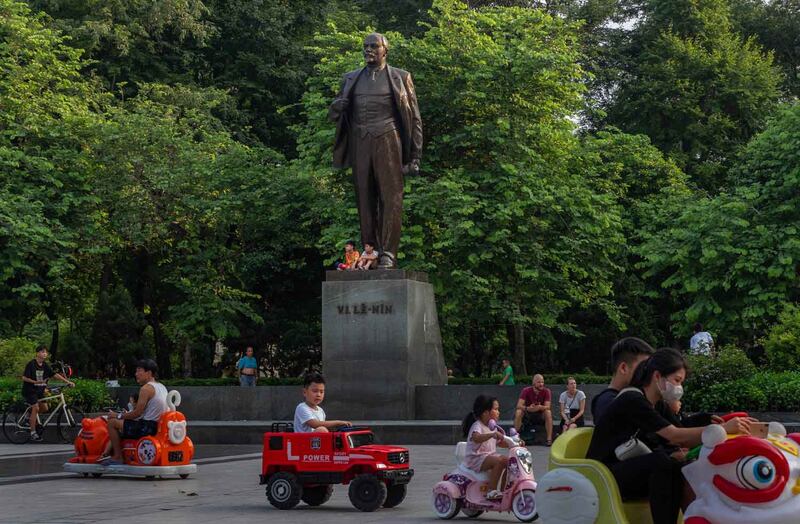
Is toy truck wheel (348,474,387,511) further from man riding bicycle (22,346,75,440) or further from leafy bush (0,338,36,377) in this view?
leafy bush (0,338,36,377)

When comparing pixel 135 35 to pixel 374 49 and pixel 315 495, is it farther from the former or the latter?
pixel 315 495

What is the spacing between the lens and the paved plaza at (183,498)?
11789mm

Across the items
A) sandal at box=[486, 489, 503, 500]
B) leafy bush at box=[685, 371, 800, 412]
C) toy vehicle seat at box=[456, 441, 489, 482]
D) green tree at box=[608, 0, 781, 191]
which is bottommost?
sandal at box=[486, 489, 503, 500]

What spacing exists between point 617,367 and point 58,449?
54.7ft

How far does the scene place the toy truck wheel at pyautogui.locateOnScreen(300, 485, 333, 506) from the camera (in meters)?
13.1

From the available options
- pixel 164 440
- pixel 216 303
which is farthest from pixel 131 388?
pixel 164 440

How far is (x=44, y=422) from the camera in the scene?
24953 mm

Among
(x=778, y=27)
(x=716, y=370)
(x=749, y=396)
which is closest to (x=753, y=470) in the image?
(x=749, y=396)

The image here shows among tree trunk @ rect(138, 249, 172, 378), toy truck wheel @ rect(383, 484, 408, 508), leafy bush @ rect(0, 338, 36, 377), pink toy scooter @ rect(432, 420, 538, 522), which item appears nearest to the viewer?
pink toy scooter @ rect(432, 420, 538, 522)

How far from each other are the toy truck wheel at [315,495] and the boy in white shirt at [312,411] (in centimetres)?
59

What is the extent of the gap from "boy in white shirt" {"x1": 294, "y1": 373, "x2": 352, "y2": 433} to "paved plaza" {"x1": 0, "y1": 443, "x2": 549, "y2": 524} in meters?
0.79

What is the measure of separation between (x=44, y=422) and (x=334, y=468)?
13620 mm

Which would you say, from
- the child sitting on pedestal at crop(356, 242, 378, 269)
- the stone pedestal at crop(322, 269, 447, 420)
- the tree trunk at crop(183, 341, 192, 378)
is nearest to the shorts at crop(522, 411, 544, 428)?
the stone pedestal at crop(322, 269, 447, 420)

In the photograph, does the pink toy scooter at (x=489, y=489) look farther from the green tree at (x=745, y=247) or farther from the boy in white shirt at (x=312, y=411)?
the green tree at (x=745, y=247)
